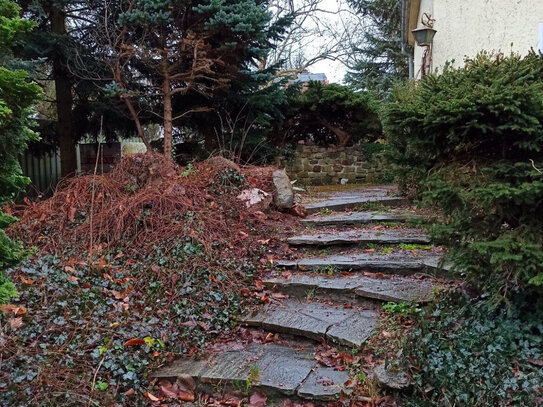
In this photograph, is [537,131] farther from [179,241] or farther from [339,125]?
[339,125]

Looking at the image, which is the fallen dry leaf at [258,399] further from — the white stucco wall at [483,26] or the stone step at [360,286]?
the white stucco wall at [483,26]

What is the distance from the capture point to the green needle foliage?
68.7 inches

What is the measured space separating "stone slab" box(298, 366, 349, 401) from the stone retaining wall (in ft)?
22.0

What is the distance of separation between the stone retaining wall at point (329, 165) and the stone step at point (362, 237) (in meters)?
4.63

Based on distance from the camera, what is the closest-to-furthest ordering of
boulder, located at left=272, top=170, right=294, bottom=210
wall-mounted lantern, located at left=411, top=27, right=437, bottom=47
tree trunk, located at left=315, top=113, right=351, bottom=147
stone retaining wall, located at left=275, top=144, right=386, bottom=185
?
boulder, located at left=272, top=170, right=294, bottom=210
wall-mounted lantern, located at left=411, top=27, right=437, bottom=47
stone retaining wall, located at left=275, top=144, right=386, bottom=185
tree trunk, located at left=315, top=113, right=351, bottom=147

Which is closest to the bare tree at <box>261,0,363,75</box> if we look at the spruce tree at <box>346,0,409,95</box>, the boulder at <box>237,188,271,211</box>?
the spruce tree at <box>346,0,409,95</box>

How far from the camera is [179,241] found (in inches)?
151

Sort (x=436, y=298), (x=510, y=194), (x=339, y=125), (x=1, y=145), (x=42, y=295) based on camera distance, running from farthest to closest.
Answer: (x=339, y=125) → (x=42, y=295) → (x=436, y=298) → (x=510, y=194) → (x=1, y=145)

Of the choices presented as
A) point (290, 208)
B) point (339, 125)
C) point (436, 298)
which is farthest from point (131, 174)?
point (339, 125)

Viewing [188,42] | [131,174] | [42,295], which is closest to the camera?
[42,295]

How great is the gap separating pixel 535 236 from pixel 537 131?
540 mm

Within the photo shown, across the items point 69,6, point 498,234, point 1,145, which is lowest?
point 498,234

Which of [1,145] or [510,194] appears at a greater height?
[1,145]

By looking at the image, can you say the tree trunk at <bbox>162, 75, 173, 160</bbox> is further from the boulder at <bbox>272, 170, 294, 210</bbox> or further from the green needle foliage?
the green needle foliage
